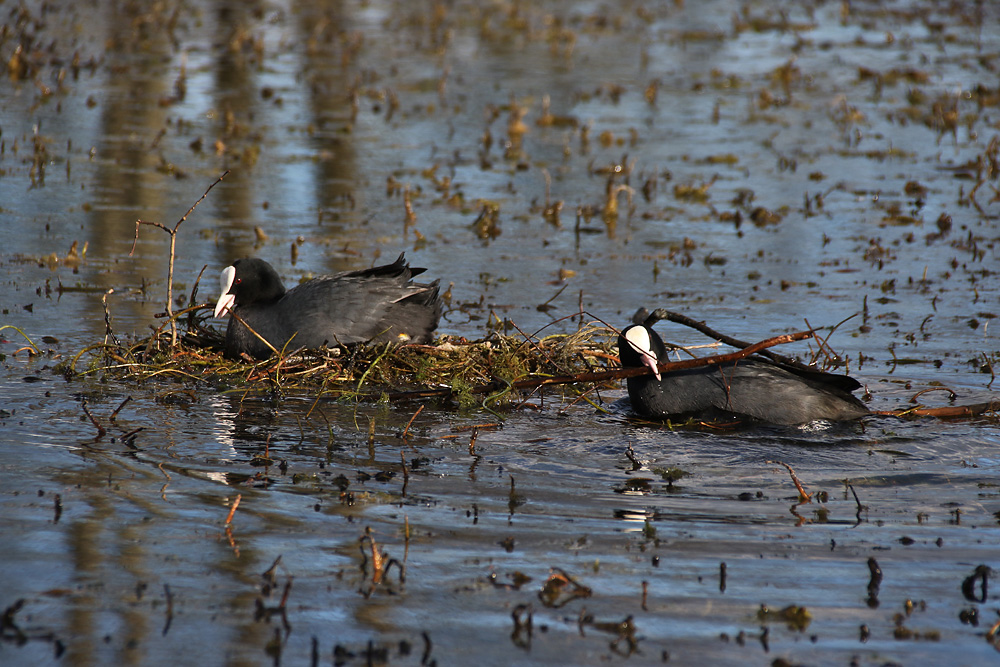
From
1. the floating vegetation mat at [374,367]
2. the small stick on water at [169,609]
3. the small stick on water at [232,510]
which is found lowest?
the small stick on water at [169,609]

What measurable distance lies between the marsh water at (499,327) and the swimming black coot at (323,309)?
22.8 inches

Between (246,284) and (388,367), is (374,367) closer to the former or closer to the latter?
(388,367)

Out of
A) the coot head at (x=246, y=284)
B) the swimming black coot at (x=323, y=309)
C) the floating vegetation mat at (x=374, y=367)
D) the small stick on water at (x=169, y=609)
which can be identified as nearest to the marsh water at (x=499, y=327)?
the small stick on water at (x=169, y=609)

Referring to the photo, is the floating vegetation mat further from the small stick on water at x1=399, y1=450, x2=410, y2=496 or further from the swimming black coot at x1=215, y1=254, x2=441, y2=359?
the small stick on water at x1=399, y1=450, x2=410, y2=496

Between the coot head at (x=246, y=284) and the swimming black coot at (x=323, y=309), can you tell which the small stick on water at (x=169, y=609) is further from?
the coot head at (x=246, y=284)

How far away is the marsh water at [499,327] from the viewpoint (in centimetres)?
399

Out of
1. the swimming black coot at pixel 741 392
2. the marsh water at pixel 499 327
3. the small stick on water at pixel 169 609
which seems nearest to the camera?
the small stick on water at pixel 169 609

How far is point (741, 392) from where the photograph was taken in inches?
255

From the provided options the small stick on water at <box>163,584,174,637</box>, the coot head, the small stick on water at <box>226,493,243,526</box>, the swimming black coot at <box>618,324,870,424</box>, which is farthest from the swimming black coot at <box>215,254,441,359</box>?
the small stick on water at <box>163,584,174,637</box>

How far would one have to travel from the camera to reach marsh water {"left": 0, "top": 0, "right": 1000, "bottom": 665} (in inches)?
157

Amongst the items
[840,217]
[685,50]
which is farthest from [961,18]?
[840,217]

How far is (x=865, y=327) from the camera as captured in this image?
8.57 m

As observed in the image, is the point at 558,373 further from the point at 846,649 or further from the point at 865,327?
the point at 846,649

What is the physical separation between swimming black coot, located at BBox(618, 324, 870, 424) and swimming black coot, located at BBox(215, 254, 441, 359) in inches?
64.3
